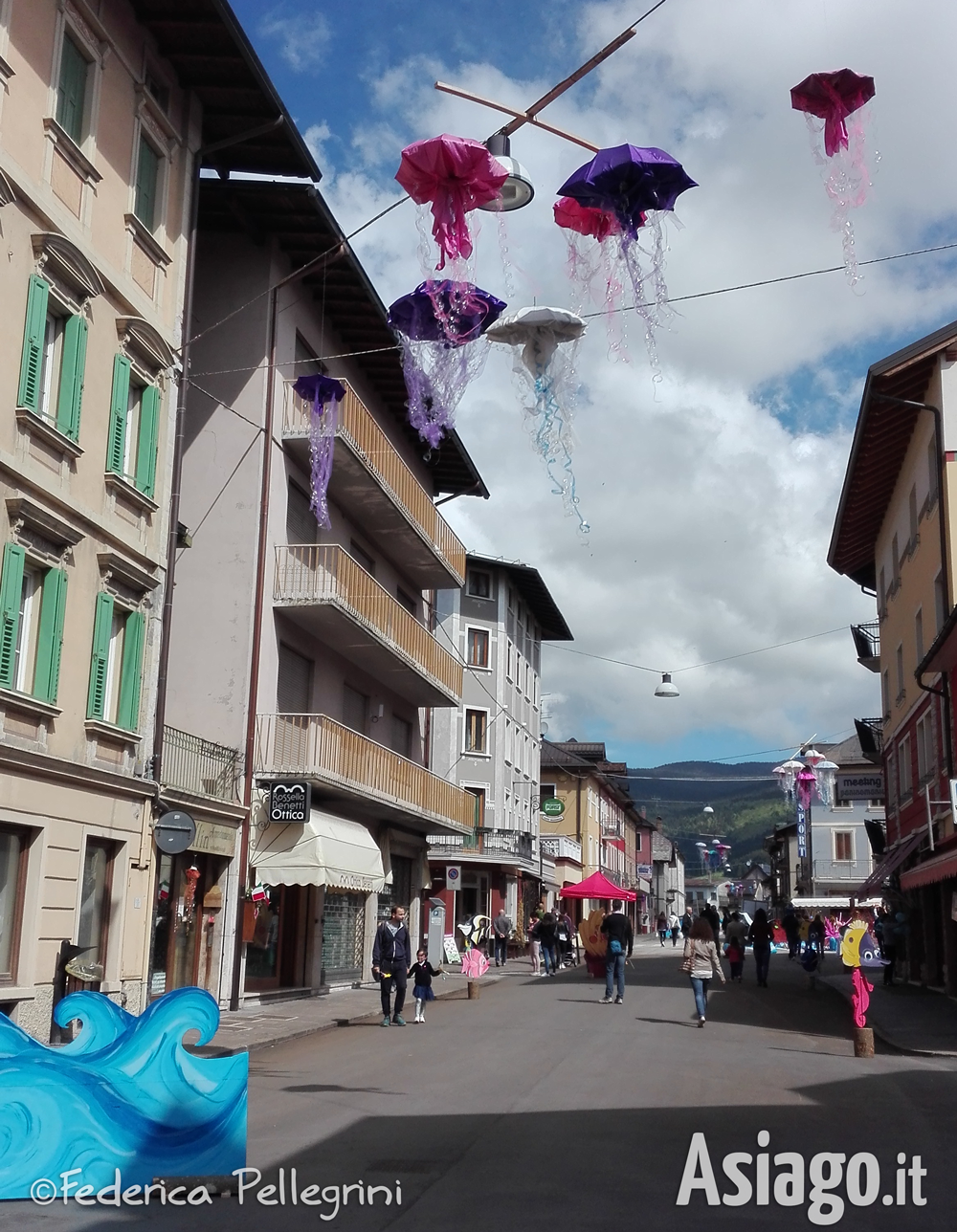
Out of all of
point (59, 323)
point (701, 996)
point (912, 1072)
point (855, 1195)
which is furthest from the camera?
point (701, 996)

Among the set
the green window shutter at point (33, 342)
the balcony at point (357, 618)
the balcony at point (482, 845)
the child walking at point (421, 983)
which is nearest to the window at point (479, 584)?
the balcony at point (482, 845)

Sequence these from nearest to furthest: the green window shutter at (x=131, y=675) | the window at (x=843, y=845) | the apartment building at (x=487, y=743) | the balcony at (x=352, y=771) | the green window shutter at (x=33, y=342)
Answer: the green window shutter at (x=33, y=342) < the green window shutter at (x=131, y=675) < the balcony at (x=352, y=771) < the apartment building at (x=487, y=743) < the window at (x=843, y=845)

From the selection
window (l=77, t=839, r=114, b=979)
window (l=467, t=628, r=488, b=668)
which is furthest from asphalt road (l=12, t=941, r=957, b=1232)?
window (l=467, t=628, r=488, b=668)

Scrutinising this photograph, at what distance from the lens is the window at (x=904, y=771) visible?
30734 mm

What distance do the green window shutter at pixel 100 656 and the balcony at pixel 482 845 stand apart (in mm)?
29283

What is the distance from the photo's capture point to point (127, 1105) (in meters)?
6.72

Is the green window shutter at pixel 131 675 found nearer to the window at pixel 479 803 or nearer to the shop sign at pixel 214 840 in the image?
the shop sign at pixel 214 840

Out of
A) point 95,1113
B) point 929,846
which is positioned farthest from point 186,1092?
point 929,846

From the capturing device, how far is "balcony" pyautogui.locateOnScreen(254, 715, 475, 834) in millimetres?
22391

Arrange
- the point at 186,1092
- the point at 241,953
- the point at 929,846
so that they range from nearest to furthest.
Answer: the point at 186,1092 → the point at 241,953 → the point at 929,846

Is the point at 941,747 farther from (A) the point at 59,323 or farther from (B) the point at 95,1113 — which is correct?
(B) the point at 95,1113

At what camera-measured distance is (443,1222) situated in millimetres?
6453

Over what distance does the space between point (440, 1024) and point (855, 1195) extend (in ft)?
39.2

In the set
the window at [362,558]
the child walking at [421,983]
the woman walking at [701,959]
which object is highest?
the window at [362,558]
